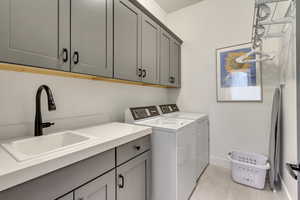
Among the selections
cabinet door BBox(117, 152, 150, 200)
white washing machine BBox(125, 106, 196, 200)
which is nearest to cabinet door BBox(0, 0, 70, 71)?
cabinet door BBox(117, 152, 150, 200)

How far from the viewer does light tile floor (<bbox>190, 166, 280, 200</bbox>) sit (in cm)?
166

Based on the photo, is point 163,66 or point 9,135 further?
point 163,66

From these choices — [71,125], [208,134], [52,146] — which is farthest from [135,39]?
[208,134]

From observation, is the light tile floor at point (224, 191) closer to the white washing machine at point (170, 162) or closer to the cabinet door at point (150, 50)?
the white washing machine at point (170, 162)

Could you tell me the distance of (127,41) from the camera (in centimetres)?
150

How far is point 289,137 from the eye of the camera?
1.51 metres

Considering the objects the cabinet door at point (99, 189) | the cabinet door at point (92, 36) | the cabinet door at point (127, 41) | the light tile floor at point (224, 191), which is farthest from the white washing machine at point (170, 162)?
the cabinet door at point (92, 36)

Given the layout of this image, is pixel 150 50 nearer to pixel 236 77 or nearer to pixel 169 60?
pixel 169 60

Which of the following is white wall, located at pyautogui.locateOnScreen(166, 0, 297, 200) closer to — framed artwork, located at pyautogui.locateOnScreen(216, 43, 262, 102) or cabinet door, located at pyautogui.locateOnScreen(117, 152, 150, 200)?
framed artwork, located at pyautogui.locateOnScreen(216, 43, 262, 102)

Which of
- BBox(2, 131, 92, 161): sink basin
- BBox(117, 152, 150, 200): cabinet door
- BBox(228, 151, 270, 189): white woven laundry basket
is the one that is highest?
BBox(2, 131, 92, 161): sink basin

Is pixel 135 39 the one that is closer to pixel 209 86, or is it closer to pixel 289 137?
pixel 209 86

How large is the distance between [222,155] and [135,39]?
91.5 inches

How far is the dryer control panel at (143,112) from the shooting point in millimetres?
1746

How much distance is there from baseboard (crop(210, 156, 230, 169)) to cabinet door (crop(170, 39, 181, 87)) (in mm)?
1473
